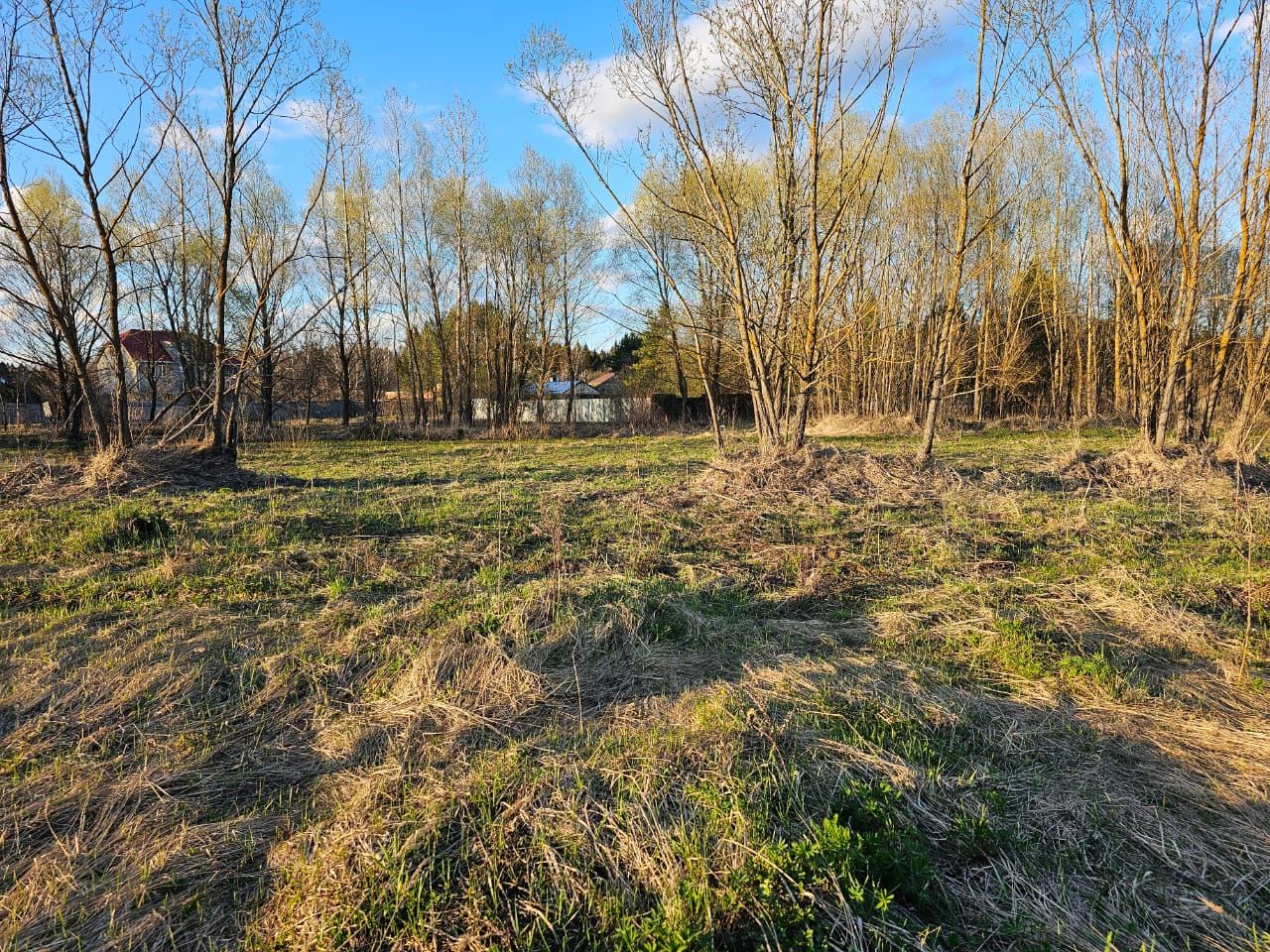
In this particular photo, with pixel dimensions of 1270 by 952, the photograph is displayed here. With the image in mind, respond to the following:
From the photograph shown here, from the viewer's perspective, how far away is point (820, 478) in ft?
31.3

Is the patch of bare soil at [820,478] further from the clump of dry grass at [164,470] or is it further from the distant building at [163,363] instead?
the distant building at [163,363]

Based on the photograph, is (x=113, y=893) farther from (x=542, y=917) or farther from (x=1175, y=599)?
(x=1175, y=599)

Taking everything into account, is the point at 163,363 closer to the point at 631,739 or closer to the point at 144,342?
the point at 144,342

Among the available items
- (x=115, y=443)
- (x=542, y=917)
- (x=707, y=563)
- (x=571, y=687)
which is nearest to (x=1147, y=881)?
(x=542, y=917)

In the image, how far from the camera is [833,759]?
276 centimetres

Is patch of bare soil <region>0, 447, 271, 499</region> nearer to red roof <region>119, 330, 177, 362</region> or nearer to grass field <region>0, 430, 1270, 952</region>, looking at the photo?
grass field <region>0, 430, 1270, 952</region>

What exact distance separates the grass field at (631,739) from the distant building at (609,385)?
35.0 metres

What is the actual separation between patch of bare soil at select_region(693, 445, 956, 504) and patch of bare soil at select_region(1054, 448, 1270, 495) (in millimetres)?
2231

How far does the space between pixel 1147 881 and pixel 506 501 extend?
7.42 m

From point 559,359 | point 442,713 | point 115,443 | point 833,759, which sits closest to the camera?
point 833,759

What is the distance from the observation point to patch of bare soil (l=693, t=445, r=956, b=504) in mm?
8875

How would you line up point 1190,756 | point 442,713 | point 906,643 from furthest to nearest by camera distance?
point 906,643 → point 442,713 → point 1190,756

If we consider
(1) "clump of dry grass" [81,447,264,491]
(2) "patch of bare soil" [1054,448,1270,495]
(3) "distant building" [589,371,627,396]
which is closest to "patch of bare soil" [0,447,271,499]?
(1) "clump of dry grass" [81,447,264,491]

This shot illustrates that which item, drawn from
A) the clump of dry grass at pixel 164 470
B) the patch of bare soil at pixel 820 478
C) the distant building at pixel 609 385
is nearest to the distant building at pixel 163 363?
the clump of dry grass at pixel 164 470
